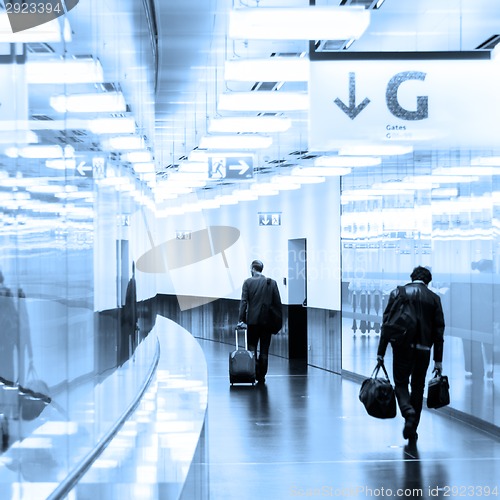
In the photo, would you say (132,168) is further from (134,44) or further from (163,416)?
(163,416)

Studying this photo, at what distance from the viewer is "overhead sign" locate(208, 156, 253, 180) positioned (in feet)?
51.1

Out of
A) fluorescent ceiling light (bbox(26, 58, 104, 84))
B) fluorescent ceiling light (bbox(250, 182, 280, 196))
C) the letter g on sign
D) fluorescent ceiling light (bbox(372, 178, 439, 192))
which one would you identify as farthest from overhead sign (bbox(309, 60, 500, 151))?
fluorescent ceiling light (bbox(250, 182, 280, 196))

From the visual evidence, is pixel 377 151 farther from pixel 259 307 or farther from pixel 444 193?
pixel 259 307

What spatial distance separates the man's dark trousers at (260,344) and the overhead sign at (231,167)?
3.14m

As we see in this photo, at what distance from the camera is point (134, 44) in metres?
9.99

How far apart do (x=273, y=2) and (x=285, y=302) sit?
1073 cm

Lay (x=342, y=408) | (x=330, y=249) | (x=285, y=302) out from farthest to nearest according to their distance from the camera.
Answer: (x=285, y=302)
(x=330, y=249)
(x=342, y=408)

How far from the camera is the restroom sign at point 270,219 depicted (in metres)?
19.4

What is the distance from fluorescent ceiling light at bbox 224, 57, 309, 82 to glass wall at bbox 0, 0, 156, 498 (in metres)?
1.11

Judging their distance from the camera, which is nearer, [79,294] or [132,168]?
[79,294]

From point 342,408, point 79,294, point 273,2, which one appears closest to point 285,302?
point 342,408

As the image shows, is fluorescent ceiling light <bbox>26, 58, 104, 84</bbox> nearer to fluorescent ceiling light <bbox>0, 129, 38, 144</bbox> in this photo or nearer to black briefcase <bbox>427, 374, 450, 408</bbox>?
fluorescent ceiling light <bbox>0, 129, 38, 144</bbox>

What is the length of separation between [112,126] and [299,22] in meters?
2.48

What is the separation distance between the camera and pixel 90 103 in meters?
6.76
